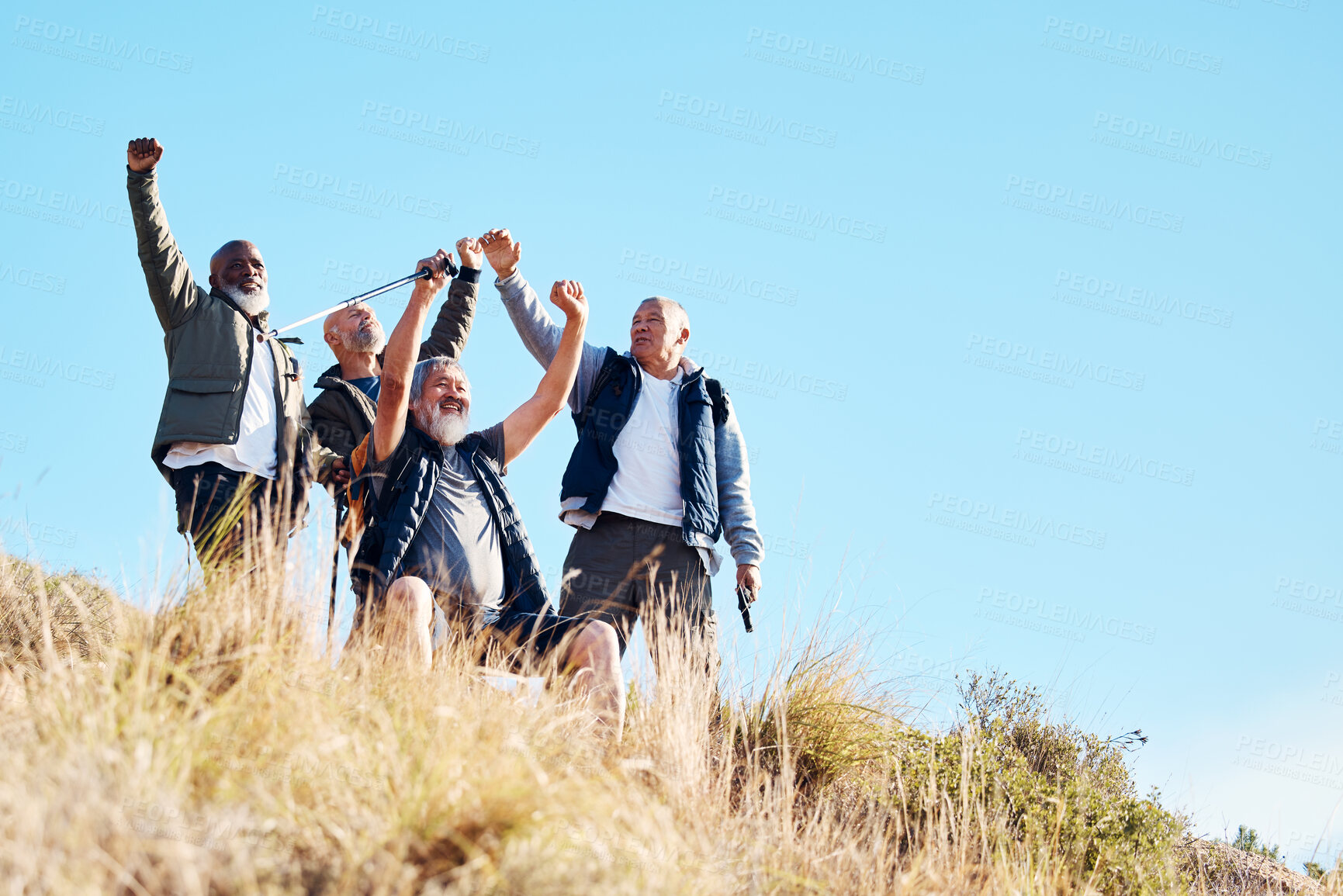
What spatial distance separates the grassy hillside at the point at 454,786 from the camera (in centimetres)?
231

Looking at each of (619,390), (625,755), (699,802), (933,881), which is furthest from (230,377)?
(933,881)

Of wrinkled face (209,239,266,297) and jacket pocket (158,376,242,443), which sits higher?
wrinkled face (209,239,266,297)

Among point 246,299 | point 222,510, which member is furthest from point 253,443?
point 246,299

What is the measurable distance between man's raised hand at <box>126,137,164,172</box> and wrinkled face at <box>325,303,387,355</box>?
44.7 inches

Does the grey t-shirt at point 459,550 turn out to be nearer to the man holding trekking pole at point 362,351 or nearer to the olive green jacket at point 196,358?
the olive green jacket at point 196,358

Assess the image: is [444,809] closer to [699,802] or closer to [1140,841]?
[699,802]

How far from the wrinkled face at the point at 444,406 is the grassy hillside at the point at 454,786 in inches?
40.2

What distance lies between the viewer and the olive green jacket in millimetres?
4297

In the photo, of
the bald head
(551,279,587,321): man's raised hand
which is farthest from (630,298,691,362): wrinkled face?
(551,279,587,321): man's raised hand

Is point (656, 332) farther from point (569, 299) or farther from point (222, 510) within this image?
point (222, 510)

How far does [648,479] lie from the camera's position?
4898mm

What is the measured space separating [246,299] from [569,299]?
1373 mm

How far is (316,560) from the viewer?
3.53 meters
